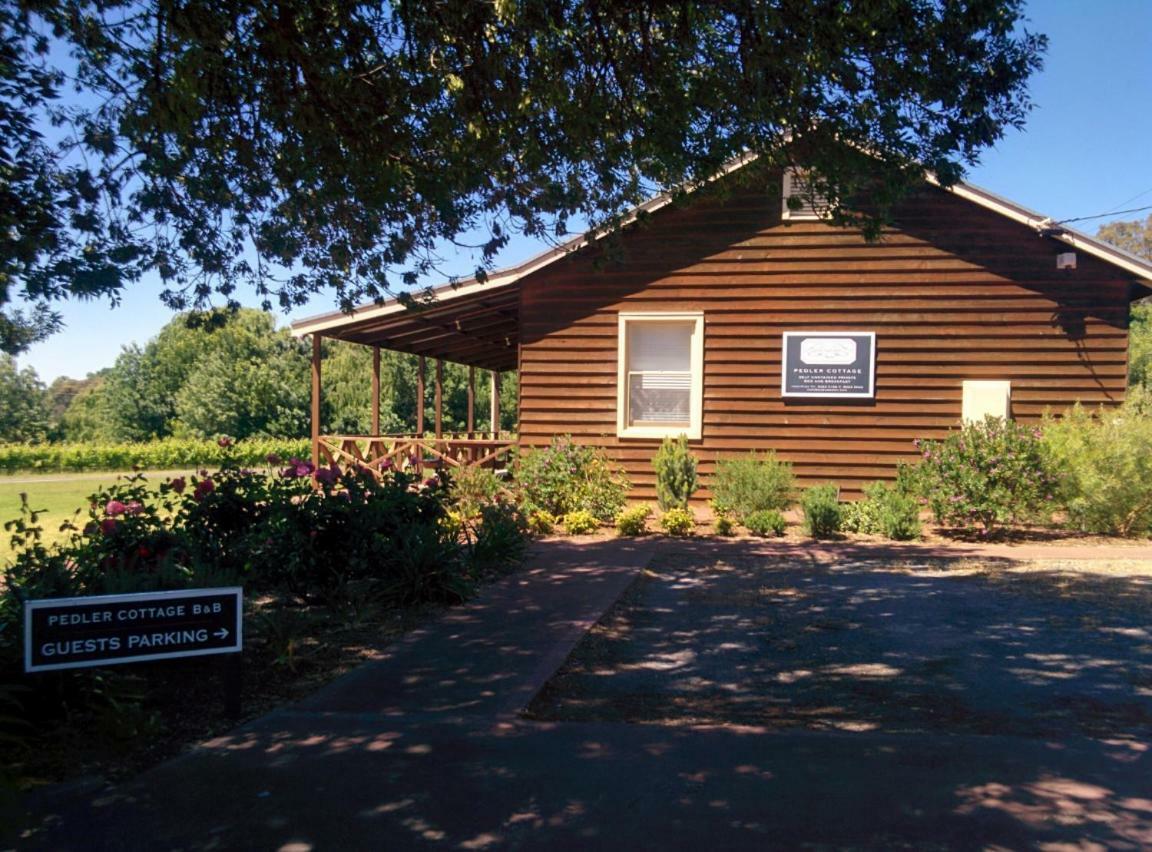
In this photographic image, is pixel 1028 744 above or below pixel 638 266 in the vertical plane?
below

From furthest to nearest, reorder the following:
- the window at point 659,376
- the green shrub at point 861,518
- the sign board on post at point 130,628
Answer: the window at point 659,376
the green shrub at point 861,518
the sign board on post at point 130,628

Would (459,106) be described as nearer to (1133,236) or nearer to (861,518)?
(861,518)

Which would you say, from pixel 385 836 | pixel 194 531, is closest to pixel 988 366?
pixel 194 531

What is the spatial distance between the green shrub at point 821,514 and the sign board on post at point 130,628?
8.63 metres

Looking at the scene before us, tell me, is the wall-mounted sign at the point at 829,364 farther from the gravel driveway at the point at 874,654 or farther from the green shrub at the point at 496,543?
the green shrub at the point at 496,543

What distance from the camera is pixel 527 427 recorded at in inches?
609

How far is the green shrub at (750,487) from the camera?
13.4 m

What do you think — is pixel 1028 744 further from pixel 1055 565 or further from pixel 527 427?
pixel 527 427

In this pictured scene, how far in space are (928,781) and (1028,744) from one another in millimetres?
855

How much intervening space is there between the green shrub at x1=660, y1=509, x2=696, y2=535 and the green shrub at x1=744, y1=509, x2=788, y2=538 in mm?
787

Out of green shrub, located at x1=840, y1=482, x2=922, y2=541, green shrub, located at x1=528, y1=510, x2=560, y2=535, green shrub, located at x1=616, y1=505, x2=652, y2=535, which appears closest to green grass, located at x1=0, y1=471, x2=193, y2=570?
green shrub, located at x1=528, y1=510, x2=560, y2=535

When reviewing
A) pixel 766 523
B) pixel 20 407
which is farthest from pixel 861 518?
pixel 20 407

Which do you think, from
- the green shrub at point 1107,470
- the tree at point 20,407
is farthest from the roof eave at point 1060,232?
the tree at point 20,407

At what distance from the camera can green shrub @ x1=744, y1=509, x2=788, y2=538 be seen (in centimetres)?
1262
